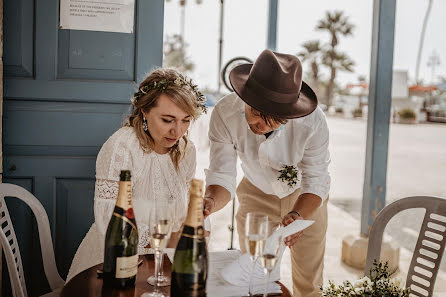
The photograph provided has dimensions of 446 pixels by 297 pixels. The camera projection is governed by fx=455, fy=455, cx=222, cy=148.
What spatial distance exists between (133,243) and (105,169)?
2.08 ft

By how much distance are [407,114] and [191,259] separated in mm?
22888

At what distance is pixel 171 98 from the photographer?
6.26ft

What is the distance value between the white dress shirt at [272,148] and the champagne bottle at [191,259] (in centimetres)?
95

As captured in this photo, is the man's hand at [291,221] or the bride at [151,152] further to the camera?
the bride at [151,152]

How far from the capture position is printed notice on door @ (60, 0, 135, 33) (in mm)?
2277

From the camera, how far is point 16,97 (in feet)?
7.40

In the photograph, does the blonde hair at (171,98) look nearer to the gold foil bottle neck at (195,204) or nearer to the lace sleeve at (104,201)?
the lace sleeve at (104,201)

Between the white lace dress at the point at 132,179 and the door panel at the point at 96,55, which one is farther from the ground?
the door panel at the point at 96,55

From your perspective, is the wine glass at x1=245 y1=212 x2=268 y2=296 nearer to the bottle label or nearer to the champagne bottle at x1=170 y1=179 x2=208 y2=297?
the champagne bottle at x1=170 y1=179 x2=208 y2=297

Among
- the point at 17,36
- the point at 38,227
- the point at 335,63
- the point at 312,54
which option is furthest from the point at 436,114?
the point at 38,227

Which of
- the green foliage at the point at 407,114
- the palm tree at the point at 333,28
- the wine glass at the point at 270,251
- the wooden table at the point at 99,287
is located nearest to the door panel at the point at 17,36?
the wooden table at the point at 99,287

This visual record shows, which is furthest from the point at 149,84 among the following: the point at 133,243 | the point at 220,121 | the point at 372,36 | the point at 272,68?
the point at 372,36

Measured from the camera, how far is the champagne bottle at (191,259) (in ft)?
3.54

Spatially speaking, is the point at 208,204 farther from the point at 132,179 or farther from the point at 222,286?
the point at 222,286
